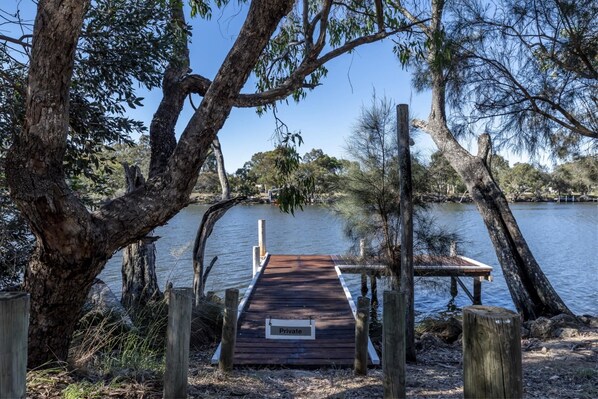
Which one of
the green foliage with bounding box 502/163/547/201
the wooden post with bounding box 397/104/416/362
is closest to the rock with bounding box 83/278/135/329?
the wooden post with bounding box 397/104/416/362

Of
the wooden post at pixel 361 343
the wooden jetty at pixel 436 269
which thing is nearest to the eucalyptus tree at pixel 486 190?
the wooden jetty at pixel 436 269

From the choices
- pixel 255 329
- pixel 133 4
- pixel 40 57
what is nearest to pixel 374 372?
pixel 255 329

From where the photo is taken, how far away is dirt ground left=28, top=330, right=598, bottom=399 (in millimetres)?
2989

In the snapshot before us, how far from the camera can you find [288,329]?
18.1 ft

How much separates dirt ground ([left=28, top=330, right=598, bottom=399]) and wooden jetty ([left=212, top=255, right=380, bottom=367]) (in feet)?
1.34

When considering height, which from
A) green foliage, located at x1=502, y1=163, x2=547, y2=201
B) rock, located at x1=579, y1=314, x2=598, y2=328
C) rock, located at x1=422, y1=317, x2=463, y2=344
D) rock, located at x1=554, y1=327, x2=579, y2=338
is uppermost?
green foliage, located at x1=502, y1=163, x2=547, y2=201

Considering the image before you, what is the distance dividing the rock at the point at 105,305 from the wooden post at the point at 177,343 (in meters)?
2.85

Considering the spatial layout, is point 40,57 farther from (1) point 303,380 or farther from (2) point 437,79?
(2) point 437,79

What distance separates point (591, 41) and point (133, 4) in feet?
21.6

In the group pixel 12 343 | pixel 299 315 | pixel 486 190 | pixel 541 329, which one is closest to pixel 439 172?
pixel 486 190

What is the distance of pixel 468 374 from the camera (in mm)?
A: 1544

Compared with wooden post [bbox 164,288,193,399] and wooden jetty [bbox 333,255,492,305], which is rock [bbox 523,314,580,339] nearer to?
wooden jetty [bbox 333,255,492,305]

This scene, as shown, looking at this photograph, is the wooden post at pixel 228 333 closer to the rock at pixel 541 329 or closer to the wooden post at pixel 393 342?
the wooden post at pixel 393 342

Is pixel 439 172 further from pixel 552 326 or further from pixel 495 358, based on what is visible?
pixel 495 358
